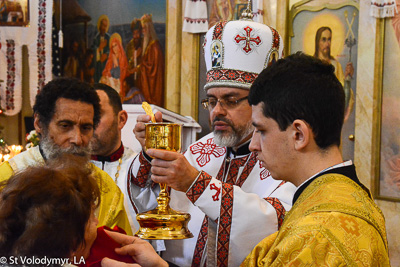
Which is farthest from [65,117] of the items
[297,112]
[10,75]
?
[10,75]

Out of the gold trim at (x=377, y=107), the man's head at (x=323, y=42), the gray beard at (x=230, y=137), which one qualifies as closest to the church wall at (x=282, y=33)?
the gold trim at (x=377, y=107)

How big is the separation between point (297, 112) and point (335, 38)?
594 cm

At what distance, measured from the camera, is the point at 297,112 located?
1813 millimetres

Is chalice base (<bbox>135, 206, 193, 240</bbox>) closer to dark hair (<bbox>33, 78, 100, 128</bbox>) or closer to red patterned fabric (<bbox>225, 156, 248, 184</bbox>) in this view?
red patterned fabric (<bbox>225, 156, 248, 184</bbox>)

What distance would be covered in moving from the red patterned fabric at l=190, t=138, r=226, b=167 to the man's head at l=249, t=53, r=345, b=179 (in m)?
1.27

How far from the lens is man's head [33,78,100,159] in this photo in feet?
10.4

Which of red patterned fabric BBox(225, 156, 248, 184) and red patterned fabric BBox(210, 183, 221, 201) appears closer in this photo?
red patterned fabric BBox(210, 183, 221, 201)

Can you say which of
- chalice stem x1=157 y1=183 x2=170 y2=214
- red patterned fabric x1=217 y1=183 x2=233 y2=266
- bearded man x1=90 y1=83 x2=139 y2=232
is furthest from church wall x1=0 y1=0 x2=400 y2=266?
chalice stem x1=157 y1=183 x2=170 y2=214

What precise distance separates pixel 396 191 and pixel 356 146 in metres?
0.79

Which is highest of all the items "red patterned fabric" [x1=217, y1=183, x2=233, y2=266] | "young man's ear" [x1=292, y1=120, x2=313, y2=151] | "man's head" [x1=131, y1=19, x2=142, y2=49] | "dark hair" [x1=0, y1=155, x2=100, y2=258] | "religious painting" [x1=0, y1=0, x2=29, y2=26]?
"religious painting" [x1=0, y1=0, x2=29, y2=26]

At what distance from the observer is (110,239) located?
72.5 inches

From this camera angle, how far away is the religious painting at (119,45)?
372 inches

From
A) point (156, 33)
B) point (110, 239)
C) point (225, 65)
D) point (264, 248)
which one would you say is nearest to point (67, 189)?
point (110, 239)

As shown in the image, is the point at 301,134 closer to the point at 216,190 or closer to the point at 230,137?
the point at 216,190
